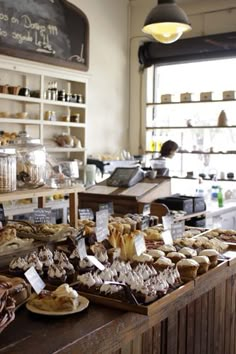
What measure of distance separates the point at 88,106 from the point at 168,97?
3.87 ft

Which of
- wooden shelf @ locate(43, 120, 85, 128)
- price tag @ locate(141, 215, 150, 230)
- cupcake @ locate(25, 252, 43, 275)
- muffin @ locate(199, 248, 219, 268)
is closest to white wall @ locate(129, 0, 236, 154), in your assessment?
wooden shelf @ locate(43, 120, 85, 128)

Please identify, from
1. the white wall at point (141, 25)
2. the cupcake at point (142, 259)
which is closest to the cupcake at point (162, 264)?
the cupcake at point (142, 259)

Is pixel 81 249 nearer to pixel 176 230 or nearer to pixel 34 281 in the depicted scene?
pixel 34 281

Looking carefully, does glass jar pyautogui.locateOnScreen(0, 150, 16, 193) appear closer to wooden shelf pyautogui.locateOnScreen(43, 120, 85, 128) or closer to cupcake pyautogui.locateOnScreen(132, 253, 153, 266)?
cupcake pyautogui.locateOnScreen(132, 253, 153, 266)

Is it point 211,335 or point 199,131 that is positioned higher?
point 199,131

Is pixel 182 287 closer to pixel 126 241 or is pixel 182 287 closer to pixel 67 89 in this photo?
pixel 126 241

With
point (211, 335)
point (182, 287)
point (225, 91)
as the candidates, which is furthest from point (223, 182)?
point (182, 287)

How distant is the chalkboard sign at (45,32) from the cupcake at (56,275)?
10.3 feet

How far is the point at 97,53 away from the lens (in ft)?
19.8

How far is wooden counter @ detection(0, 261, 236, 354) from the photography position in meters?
1.42

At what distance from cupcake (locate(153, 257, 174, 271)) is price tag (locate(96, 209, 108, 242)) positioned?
35 centimetres

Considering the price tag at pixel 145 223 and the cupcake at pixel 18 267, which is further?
the price tag at pixel 145 223

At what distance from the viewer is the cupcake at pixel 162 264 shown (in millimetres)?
2146

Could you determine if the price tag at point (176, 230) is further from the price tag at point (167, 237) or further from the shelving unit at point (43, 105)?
the shelving unit at point (43, 105)
